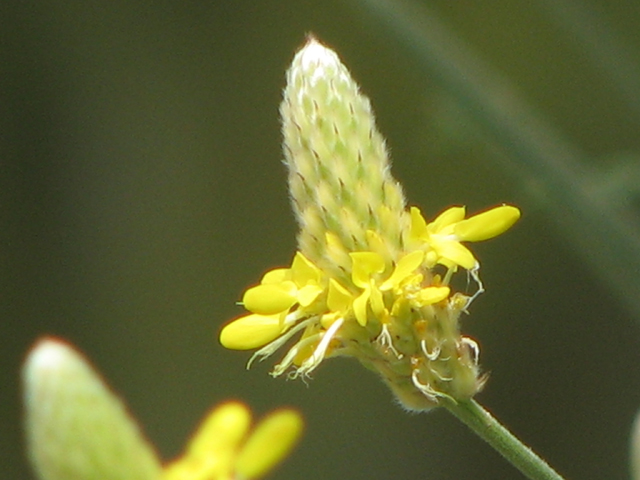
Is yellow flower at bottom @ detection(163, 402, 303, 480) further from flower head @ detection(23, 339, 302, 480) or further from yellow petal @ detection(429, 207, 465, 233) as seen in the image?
yellow petal @ detection(429, 207, 465, 233)

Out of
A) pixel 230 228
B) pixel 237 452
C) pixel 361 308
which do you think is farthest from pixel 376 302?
pixel 230 228

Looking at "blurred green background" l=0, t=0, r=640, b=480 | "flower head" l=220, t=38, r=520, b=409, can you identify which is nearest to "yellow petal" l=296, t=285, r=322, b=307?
"flower head" l=220, t=38, r=520, b=409

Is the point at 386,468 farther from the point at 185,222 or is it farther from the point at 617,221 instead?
the point at 617,221

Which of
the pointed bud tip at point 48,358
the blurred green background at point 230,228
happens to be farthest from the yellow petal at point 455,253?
the blurred green background at point 230,228

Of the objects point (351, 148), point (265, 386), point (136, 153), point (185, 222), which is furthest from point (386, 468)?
point (351, 148)

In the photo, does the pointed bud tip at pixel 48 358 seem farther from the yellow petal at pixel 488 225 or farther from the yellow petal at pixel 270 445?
the yellow petal at pixel 488 225
